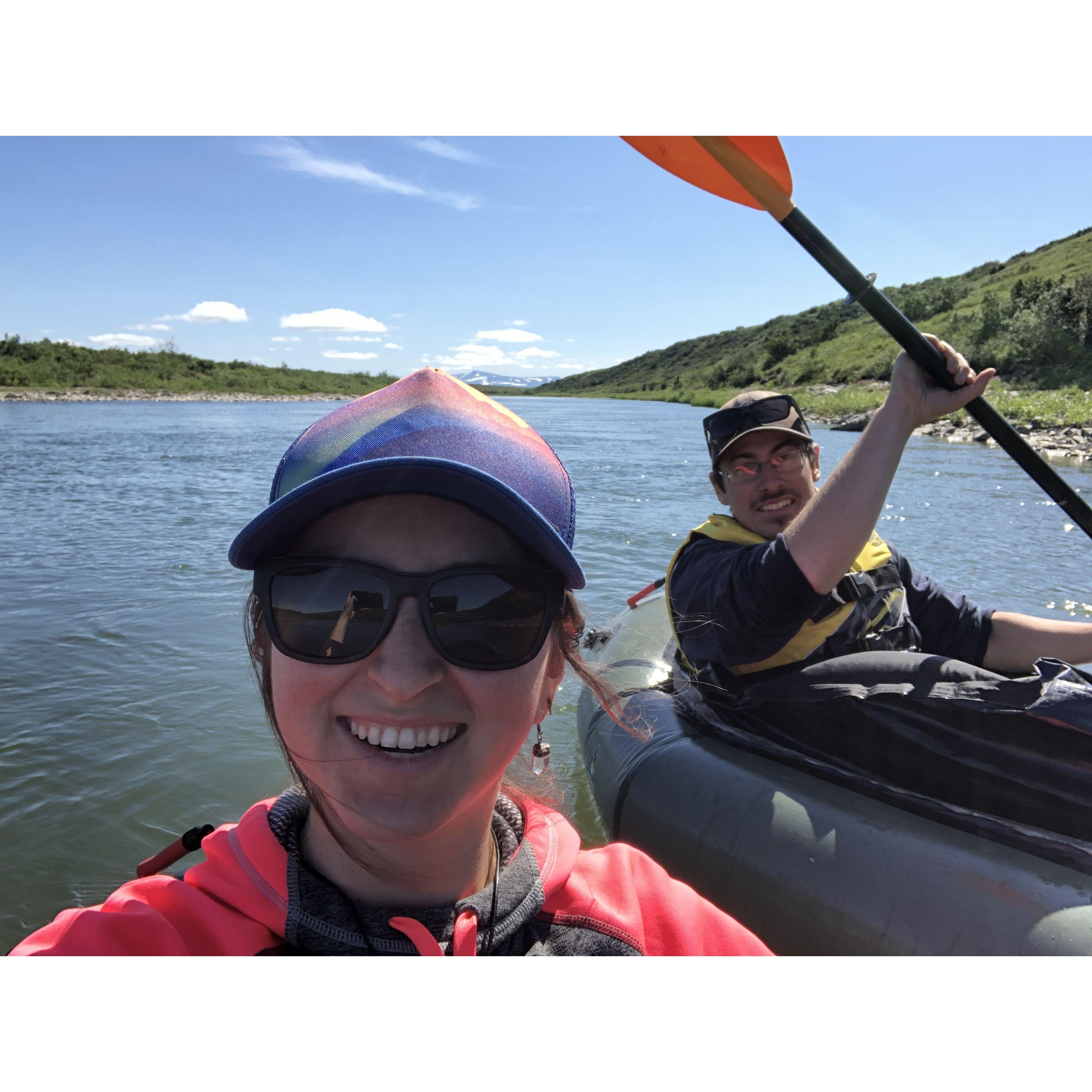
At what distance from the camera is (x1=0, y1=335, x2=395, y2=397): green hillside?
150 ft

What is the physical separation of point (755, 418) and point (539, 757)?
1773mm

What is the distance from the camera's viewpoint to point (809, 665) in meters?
2.50

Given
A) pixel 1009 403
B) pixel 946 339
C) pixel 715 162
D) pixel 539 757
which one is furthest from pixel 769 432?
pixel 946 339

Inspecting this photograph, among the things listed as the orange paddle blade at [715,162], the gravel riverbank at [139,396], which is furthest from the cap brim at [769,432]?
the gravel riverbank at [139,396]

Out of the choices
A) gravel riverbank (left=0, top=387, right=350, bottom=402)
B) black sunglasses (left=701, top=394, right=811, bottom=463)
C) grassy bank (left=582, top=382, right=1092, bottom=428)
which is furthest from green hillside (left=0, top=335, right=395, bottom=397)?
black sunglasses (left=701, top=394, right=811, bottom=463)

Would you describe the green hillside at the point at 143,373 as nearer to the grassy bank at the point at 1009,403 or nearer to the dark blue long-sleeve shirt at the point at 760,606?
the grassy bank at the point at 1009,403

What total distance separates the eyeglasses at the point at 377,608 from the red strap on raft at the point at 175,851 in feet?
1.54

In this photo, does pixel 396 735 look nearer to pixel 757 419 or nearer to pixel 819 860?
pixel 819 860

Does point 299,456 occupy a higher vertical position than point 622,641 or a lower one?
higher

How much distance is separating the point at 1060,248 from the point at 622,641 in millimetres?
60921

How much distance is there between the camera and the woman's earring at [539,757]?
1.37 metres

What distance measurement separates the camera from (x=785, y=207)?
215cm
